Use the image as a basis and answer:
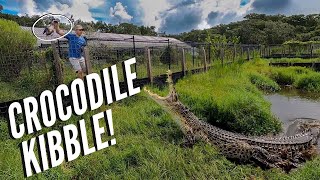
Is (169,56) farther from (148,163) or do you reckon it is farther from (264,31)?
(264,31)

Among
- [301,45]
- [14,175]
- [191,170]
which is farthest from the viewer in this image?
[301,45]

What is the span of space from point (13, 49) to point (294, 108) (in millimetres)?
8261

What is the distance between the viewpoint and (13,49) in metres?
8.51

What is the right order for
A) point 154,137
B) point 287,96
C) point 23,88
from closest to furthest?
point 154,137
point 23,88
point 287,96

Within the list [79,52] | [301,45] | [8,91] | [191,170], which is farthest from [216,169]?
[301,45]

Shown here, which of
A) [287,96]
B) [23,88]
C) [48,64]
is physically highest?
[48,64]

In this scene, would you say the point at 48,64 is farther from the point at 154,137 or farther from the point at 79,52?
the point at 154,137

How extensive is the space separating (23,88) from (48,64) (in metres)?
0.75

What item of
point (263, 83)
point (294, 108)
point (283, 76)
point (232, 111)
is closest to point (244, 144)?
point (232, 111)

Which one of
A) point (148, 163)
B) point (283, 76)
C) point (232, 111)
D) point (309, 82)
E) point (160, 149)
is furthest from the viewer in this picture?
point (283, 76)

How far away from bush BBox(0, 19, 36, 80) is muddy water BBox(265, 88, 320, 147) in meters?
6.11

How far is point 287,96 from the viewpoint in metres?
12.0

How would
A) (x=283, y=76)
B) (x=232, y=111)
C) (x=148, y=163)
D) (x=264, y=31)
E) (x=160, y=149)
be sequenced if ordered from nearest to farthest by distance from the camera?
(x=148, y=163) → (x=160, y=149) → (x=232, y=111) → (x=283, y=76) → (x=264, y=31)

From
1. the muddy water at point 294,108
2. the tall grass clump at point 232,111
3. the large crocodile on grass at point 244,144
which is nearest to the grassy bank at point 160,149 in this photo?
the tall grass clump at point 232,111
